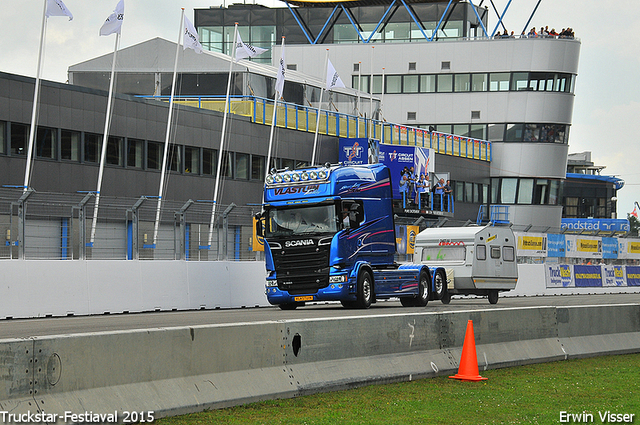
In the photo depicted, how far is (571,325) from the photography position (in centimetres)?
1477

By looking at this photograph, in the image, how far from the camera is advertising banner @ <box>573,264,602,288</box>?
1766 inches

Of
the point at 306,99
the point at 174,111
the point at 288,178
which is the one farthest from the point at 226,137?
the point at 288,178

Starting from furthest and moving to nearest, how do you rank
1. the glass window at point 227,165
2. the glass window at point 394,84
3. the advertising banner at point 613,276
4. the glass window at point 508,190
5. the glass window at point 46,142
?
the glass window at point 508,190 → the glass window at point 394,84 → the advertising banner at point 613,276 → the glass window at point 227,165 → the glass window at point 46,142

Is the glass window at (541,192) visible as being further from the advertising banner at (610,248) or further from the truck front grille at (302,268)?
the truck front grille at (302,268)

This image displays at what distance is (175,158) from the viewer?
137ft

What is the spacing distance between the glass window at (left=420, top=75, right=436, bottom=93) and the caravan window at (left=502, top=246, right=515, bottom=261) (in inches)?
1425

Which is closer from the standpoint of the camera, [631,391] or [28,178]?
[631,391]

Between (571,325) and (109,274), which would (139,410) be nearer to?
(571,325)

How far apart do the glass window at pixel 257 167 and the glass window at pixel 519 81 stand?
26524 millimetres

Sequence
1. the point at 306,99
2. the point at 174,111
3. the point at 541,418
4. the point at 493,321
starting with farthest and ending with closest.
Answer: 1. the point at 306,99
2. the point at 174,111
3. the point at 493,321
4. the point at 541,418

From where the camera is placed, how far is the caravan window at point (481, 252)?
30.7 m

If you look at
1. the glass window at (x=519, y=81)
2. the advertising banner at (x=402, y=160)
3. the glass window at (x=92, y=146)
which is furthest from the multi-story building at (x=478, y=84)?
the glass window at (x=92, y=146)

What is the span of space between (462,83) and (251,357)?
60195 millimetres

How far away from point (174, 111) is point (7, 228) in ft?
70.6
